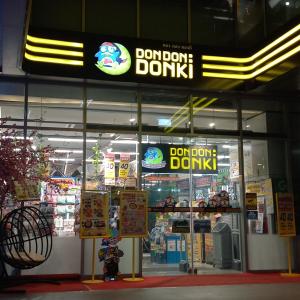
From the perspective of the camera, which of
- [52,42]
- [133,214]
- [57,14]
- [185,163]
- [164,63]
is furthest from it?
[185,163]

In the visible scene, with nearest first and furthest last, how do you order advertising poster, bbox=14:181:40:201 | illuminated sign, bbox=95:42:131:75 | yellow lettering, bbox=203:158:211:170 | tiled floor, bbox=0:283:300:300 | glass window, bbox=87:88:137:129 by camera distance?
tiled floor, bbox=0:283:300:300, advertising poster, bbox=14:181:40:201, illuminated sign, bbox=95:42:131:75, glass window, bbox=87:88:137:129, yellow lettering, bbox=203:158:211:170

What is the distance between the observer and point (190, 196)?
380 inches

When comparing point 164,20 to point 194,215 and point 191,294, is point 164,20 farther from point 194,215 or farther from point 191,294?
point 191,294

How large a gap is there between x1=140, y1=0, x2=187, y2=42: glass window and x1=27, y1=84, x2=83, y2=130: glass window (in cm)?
200

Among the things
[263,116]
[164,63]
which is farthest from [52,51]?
[263,116]

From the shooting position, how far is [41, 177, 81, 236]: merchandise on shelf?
8844 millimetres

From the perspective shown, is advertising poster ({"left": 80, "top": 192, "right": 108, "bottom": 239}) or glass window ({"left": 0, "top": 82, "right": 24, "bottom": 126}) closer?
advertising poster ({"left": 80, "top": 192, "right": 108, "bottom": 239})

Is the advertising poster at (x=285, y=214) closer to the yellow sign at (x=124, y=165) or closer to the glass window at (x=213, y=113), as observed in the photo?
the glass window at (x=213, y=113)

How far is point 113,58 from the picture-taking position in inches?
356

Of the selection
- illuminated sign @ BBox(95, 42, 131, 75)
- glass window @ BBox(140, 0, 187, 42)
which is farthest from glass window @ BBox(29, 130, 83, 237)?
glass window @ BBox(140, 0, 187, 42)

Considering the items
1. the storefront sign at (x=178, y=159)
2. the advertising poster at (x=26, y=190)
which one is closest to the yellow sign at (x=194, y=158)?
the storefront sign at (x=178, y=159)

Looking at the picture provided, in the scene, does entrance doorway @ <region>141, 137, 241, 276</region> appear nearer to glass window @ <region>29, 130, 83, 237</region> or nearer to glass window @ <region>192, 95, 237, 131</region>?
glass window @ <region>192, 95, 237, 131</region>

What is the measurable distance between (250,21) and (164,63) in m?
2.49

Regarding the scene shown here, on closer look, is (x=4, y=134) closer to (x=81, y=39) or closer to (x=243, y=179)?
(x=81, y=39)
